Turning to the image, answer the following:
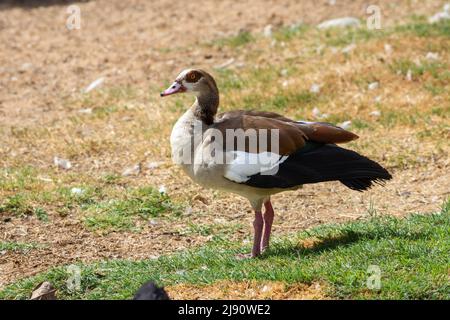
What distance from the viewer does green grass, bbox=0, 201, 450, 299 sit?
6.14 m

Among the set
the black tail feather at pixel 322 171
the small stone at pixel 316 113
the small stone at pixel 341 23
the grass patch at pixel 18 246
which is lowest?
the grass patch at pixel 18 246

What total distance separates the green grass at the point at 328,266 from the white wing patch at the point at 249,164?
2.21 feet

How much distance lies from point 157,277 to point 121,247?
132 cm

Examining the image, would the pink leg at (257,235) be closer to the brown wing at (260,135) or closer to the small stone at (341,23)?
the brown wing at (260,135)

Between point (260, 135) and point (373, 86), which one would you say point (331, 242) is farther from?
point (373, 86)

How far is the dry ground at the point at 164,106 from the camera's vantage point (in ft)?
27.4

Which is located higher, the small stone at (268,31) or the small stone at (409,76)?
the small stone at (268,31)

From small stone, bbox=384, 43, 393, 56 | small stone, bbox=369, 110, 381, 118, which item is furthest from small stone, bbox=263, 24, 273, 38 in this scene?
small stone, bbox=369, 110, 381, 118

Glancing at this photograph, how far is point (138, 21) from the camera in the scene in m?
15.6

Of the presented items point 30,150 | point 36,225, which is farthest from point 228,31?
point 36,225

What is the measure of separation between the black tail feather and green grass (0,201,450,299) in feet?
1.73

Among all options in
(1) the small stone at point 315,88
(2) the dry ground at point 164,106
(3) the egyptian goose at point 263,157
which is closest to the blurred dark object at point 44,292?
(2) the dry ground at point 164,106

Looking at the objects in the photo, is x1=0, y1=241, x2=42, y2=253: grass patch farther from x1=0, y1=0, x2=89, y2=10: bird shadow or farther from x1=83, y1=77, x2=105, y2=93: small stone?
x1=0, y1=0, x2=89, y2=10: bird shadow

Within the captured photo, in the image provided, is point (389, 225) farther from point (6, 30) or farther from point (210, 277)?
point (6, 30)
